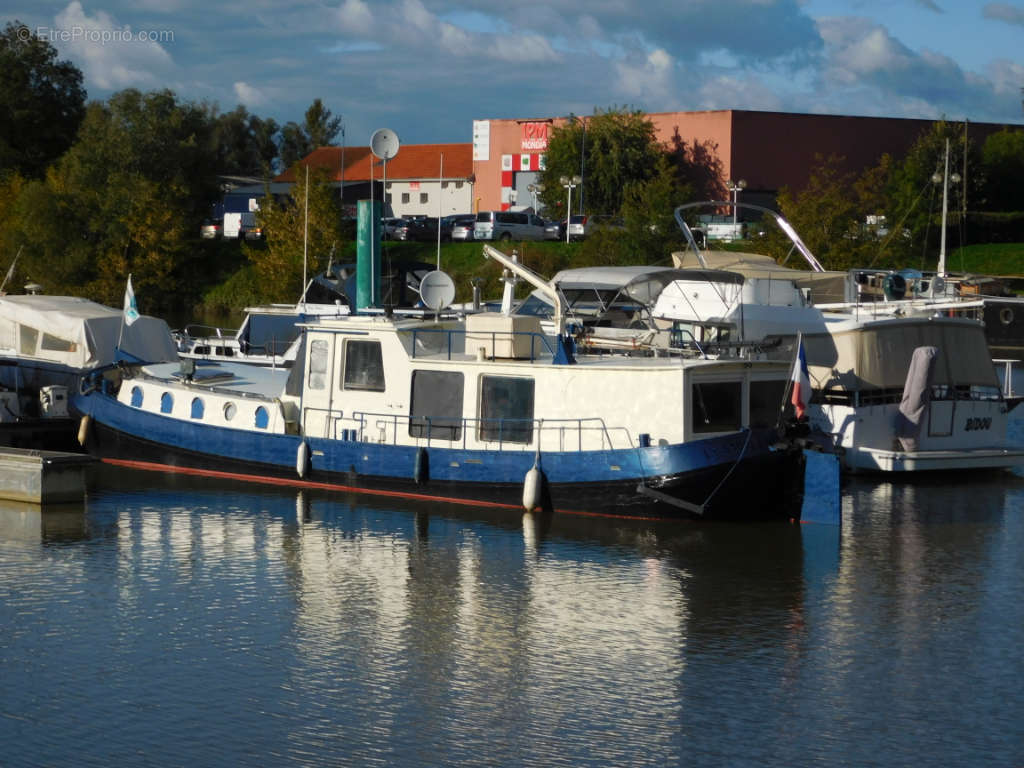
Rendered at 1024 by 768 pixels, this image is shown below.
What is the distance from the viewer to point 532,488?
68.8 ft

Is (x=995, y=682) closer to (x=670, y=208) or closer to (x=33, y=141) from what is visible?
(x=670, y=208)

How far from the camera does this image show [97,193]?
66188mm

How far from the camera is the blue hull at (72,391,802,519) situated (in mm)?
20328

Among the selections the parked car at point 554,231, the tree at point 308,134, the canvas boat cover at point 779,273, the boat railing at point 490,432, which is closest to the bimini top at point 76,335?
the boat railing at point 490,432

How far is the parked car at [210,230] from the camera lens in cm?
7209

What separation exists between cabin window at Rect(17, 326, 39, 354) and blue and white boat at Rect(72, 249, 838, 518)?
5.99 m

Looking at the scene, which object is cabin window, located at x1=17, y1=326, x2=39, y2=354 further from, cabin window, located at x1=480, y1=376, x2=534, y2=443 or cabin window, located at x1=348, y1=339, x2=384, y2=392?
cabin window, located at x1=480, y1=376, x2=534, y2=443

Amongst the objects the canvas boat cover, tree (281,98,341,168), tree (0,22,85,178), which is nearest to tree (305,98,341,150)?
tree (281,98,341,168)

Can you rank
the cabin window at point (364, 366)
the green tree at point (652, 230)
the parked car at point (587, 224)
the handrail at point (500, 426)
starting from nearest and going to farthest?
the handrail at point (500, 426)
the cabin window at point (364, 366)
the green tree at point (652, 230)
the parked car at point (587, 224)

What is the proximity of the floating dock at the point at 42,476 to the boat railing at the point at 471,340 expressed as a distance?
18.5ft

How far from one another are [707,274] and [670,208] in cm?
3168

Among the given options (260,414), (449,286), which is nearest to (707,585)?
(449,286)

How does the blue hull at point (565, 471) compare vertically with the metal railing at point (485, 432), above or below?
below

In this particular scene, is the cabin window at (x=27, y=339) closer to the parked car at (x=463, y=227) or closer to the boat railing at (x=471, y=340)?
the boat railing at (x=471, y=340)
